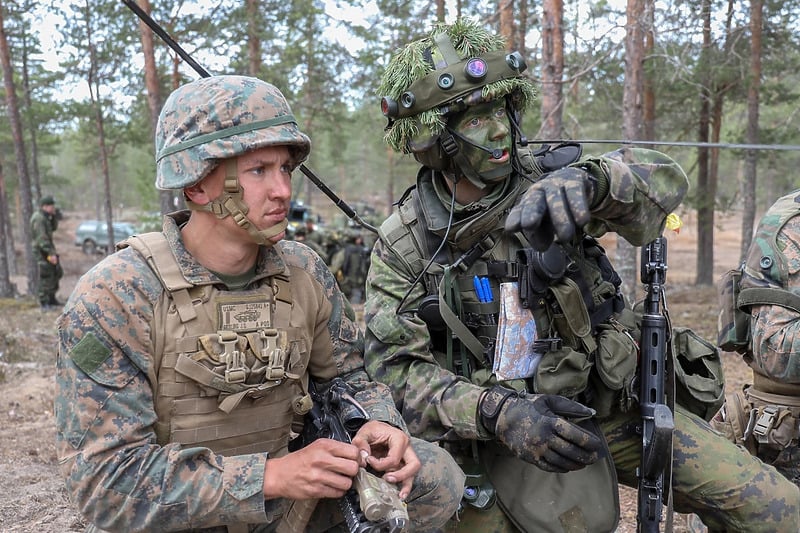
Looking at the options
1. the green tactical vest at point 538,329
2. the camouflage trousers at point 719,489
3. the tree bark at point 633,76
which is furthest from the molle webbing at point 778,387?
the tree bark at point 633,76

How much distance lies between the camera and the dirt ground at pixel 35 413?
4504 millimetres

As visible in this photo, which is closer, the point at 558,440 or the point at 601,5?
the point at 558,440

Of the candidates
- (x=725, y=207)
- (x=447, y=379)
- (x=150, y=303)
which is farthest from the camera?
(x=725, y=207)

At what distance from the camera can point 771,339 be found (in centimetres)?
335

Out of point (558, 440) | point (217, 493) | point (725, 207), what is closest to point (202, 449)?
point (217, 493)

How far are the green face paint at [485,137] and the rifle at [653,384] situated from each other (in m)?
0.72

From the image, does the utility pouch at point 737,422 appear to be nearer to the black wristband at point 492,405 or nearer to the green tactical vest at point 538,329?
the green tactical vest at point 538,329

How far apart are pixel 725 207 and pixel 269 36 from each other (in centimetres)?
1109

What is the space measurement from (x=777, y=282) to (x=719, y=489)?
1.13 metres

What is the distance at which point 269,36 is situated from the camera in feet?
46.8

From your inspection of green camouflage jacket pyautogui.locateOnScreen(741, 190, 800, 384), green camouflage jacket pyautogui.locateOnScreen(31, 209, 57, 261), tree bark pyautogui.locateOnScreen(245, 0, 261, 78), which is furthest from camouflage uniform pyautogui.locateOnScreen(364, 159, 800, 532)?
green camouflage jacket pyautogui.locateOnScreen(31, 209, 57, 261)

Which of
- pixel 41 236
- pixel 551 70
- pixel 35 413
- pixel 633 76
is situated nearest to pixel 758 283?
pixel 551 70

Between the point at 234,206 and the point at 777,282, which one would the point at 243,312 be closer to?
the point at 234,206

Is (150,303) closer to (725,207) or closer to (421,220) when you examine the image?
(421,220)
